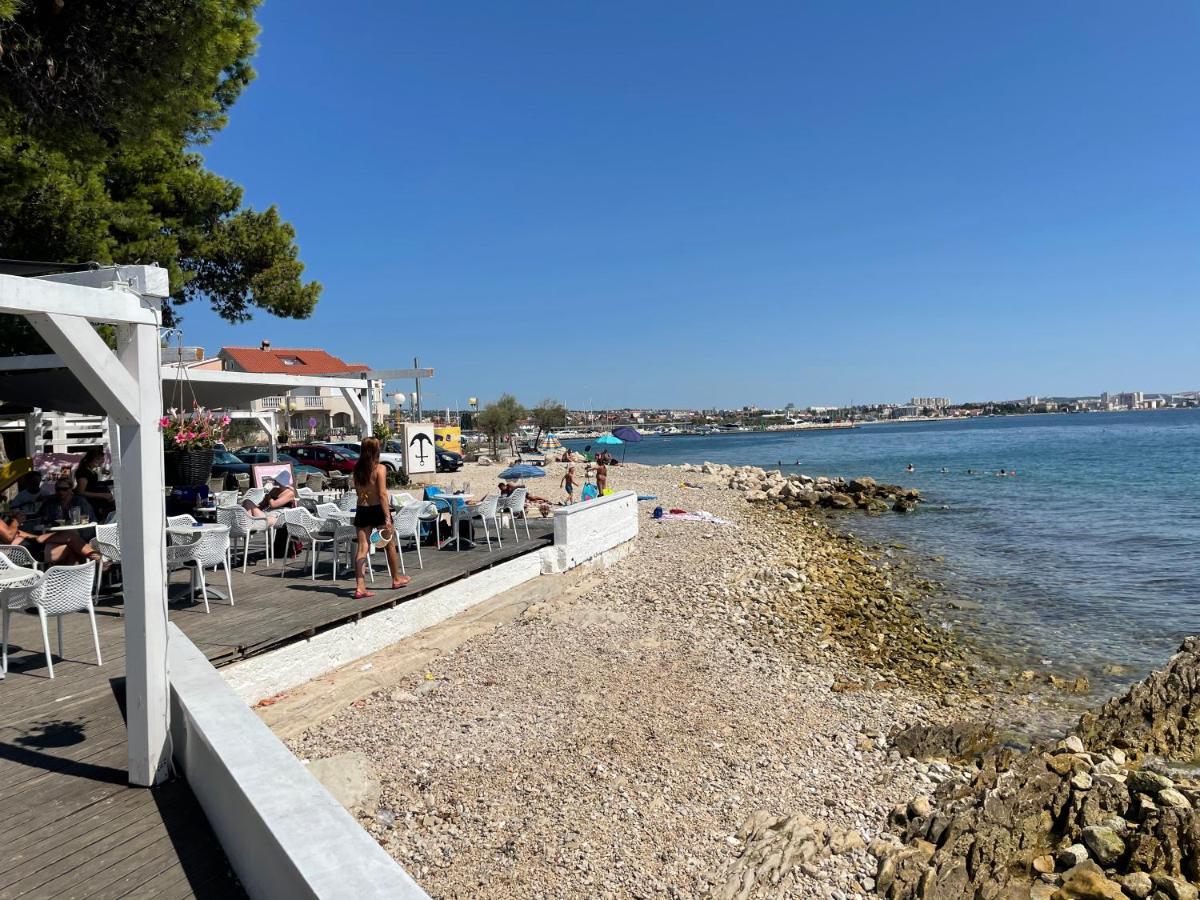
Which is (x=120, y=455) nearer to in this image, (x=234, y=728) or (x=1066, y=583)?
(x=234, y=728)

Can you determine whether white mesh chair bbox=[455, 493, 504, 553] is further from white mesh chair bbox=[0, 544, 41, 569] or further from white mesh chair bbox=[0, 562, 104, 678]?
white mesh chair bbox=[0, 562, 104, 678]

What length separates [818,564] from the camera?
16312mm

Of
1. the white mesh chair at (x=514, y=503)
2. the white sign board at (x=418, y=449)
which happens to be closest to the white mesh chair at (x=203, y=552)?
the white mesh chair at (x=514, y=503)

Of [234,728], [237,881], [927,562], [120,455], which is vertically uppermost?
[120,455]

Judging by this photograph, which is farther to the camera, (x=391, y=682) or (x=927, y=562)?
(x=927, y=562)

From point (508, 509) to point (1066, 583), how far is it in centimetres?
1135

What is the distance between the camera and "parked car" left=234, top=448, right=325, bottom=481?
64.5 ft

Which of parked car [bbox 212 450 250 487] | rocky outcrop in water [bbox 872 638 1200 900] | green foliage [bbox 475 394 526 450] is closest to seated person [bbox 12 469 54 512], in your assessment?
parked car [bbox 212 450 250 487]

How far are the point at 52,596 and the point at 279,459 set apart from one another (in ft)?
56.3

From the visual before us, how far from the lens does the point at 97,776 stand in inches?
155

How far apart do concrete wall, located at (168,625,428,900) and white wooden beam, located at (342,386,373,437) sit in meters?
13.5

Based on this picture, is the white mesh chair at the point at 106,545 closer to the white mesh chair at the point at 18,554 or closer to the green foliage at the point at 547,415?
the white mesh chair at the point at 18,554

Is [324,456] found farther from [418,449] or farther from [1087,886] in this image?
[1087,886]

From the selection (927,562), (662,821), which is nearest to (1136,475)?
(927,562)
